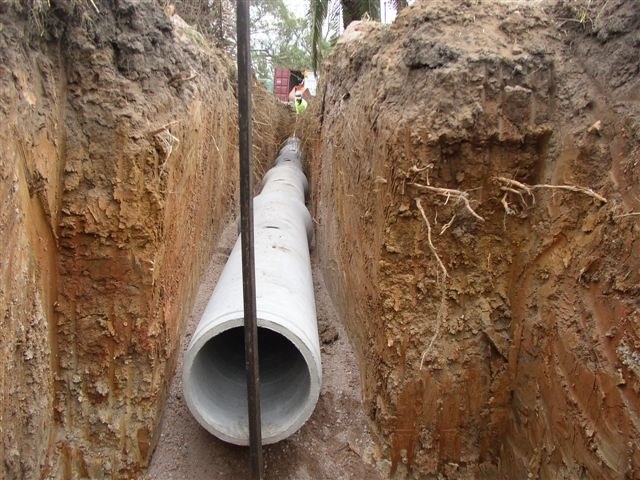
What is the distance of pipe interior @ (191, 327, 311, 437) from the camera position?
10.5ft

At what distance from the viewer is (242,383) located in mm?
3719

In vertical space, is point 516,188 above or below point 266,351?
above

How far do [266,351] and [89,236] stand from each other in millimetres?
1711

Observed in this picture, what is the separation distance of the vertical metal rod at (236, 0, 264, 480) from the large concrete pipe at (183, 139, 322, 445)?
20cm

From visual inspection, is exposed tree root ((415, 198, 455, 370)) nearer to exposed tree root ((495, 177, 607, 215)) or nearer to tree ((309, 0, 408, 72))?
exposed tree root ((495, 177, 607, 215))

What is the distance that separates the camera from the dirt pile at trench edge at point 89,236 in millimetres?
2855

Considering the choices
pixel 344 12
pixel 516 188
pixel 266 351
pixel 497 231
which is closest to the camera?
pixel 516 188

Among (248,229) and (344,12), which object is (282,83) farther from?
(248,229)

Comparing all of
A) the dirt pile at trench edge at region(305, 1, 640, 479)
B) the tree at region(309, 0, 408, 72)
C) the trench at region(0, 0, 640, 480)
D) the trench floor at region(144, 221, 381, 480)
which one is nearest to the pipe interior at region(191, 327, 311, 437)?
the trench at region(0, 0, 640, 480)

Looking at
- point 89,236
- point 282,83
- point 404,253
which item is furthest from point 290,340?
point 282,83

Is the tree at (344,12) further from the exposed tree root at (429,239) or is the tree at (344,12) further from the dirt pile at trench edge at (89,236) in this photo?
the exposed tree root at (429,239)

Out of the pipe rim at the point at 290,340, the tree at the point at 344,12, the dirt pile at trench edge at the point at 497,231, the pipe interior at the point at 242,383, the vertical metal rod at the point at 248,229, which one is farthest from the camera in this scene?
the tree at the point at 344,12

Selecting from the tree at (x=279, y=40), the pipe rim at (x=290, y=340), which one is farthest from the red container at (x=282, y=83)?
the pipe rim at (x=290, y=340)

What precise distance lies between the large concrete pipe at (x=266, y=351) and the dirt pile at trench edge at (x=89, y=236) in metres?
0.42
